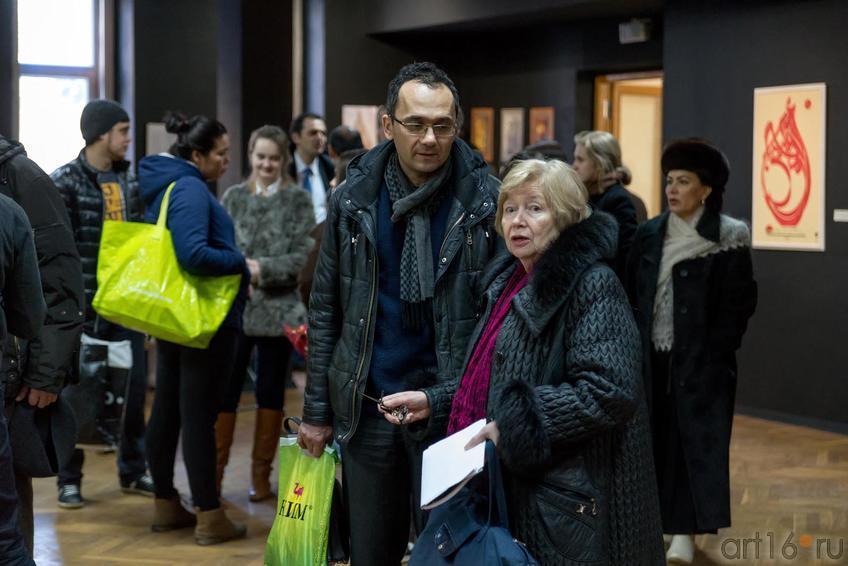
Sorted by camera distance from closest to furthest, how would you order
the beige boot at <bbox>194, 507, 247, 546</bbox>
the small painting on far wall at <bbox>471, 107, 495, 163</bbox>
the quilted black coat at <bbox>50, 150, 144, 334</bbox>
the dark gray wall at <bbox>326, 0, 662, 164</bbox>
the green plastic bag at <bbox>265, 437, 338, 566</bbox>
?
the green plastic bag at <bbox>265, 437, 338, 566</bbox>, the beige boot at <bbox>194, 507, 247, 546</bbox>, the quilted black coat at <bbox>50, 150, 144, 334</bbox>, the dark gray wall at <bbox>326, 0, 662, 164</bbox>, the small painting on far wall at <bbox>471, 107, 495, 163</bbox>

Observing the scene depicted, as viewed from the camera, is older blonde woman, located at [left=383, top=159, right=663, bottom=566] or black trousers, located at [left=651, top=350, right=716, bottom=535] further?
black trousers, located at [left=651, top=350, right=716, bottom=535]

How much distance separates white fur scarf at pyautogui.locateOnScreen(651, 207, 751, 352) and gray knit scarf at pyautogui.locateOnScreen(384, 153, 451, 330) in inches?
70.9

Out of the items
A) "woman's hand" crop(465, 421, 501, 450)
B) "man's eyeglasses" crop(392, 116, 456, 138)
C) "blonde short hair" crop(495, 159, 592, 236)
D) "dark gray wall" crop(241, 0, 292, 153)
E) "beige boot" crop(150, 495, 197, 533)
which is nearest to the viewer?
"woman's hand" crop(465, 421, 501, 450)

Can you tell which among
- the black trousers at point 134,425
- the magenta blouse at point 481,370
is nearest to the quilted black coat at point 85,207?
the black trousers at point 134,425

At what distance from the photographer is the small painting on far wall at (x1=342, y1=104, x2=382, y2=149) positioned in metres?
11.0

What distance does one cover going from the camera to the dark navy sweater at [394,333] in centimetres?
308

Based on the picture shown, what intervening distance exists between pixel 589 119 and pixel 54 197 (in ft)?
25.4

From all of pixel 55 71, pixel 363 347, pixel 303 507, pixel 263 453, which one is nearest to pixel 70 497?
pixel 263 453

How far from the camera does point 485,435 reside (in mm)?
2523

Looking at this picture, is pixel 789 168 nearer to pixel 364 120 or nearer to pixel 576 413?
pixel 364 120

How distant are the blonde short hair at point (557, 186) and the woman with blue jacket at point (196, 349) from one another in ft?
7.44

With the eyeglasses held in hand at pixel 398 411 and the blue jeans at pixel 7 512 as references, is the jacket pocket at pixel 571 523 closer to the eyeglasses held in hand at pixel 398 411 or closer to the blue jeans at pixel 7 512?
the eyeglasses held in hand at pixel 398 411

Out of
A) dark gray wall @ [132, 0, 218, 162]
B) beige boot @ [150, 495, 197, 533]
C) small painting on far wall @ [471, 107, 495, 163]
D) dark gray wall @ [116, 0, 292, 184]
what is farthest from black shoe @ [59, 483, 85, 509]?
small painting on far wall @ [471, 107, 495, 163]

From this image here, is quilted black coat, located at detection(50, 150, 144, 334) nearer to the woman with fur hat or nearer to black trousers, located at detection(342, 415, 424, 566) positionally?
the woman with fur hat
